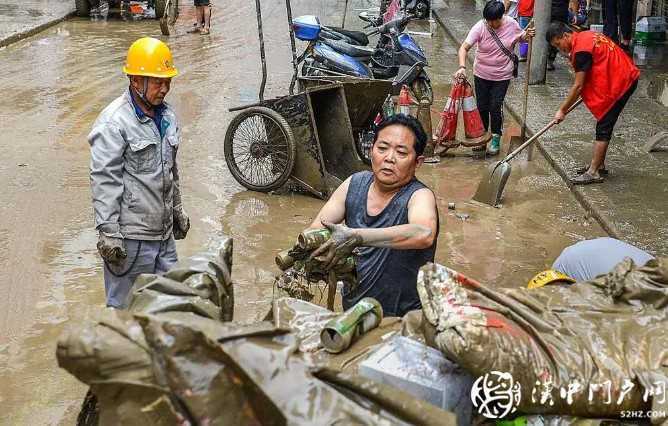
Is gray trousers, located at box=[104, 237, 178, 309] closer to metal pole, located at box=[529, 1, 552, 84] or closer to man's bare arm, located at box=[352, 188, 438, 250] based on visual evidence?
man's bare arm, located at box=[352, 188, 438, 250]

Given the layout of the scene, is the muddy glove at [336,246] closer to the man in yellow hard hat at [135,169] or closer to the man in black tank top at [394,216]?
the man in black tank top at [394,216]

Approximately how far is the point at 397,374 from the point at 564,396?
503mm

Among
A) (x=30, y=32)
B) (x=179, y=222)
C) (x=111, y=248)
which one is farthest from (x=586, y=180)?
(x=30, y=32)

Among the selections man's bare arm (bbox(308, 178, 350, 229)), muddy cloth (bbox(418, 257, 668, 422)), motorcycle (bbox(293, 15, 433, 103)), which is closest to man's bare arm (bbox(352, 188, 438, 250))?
man's bare arm (bbox(308, 178, 350, 229))

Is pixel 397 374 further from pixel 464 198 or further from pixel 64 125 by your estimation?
pixel 64 125

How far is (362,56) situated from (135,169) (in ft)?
19.1

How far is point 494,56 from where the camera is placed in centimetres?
917

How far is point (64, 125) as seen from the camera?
10.0 meters

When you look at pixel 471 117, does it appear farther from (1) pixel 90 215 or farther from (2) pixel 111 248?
(2) pixel 111 248

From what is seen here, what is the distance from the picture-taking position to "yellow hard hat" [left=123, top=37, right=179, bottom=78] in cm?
426

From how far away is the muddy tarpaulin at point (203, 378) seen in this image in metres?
2.16

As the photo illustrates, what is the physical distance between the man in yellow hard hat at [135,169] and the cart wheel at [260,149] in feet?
10.1

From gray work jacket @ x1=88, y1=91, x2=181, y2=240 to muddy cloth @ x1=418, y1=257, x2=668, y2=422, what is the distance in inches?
86.1

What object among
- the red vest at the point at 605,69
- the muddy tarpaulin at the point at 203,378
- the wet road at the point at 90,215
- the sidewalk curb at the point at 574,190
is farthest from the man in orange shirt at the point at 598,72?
the muddy tarpaulin at the point at 203,378
